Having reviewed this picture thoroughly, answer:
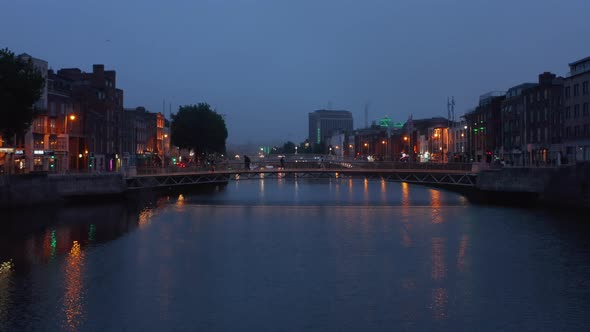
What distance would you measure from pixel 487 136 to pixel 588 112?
46.8m

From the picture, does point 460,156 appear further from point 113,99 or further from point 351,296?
point 351,296

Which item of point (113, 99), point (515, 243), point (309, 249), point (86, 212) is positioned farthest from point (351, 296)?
point (113, 99)

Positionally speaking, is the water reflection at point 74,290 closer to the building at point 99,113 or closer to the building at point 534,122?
the building at point 99,113

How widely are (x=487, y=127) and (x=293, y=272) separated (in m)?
96.9

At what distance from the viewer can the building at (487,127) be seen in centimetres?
12262

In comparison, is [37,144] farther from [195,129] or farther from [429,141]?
[429,141]

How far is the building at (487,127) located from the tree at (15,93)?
7676cm

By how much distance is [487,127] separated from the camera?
127250 mm

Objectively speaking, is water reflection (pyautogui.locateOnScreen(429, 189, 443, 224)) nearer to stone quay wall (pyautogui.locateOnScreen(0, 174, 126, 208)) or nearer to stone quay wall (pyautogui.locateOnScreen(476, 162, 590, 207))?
stone quay wall (pyautogui.locateOnScreen(476, 162, 590, 207))

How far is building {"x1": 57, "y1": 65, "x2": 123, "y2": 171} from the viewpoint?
10181 centimetres

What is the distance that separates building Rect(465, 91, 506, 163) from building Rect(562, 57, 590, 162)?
2993 cm

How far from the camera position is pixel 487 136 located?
419ft

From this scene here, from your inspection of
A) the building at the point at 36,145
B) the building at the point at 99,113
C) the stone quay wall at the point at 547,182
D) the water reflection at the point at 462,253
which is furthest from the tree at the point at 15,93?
the stone quay wall at the point at 547,182

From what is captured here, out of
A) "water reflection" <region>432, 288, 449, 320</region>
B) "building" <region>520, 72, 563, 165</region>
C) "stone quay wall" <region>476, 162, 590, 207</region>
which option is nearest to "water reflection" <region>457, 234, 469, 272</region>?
"water reflection" <region>432, 288, 449, 320</region>
